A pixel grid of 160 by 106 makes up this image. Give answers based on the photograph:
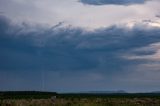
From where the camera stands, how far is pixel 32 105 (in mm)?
53000

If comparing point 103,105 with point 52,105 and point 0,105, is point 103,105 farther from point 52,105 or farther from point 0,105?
point 0,105

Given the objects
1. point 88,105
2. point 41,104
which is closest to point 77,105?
point 88,105

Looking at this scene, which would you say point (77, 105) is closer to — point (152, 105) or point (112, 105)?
point (112, 105)

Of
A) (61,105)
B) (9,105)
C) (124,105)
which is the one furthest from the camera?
(124,105)

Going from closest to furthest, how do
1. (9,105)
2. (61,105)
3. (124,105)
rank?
(9,105) < (61,105) < (124,105)

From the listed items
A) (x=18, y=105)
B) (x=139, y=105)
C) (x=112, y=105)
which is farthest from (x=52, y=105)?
(x=139, y=105)

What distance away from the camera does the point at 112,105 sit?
184ft

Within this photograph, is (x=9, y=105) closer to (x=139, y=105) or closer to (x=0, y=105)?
(x=0, y=105)

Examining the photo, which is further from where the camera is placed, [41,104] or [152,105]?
[152,105]

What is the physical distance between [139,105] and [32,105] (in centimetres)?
1584

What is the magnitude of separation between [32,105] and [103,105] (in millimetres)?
9959

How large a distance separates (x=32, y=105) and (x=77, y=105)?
19.8 feet

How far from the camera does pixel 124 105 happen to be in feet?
189

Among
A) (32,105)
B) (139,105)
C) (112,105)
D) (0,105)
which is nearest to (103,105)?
(112,105)
